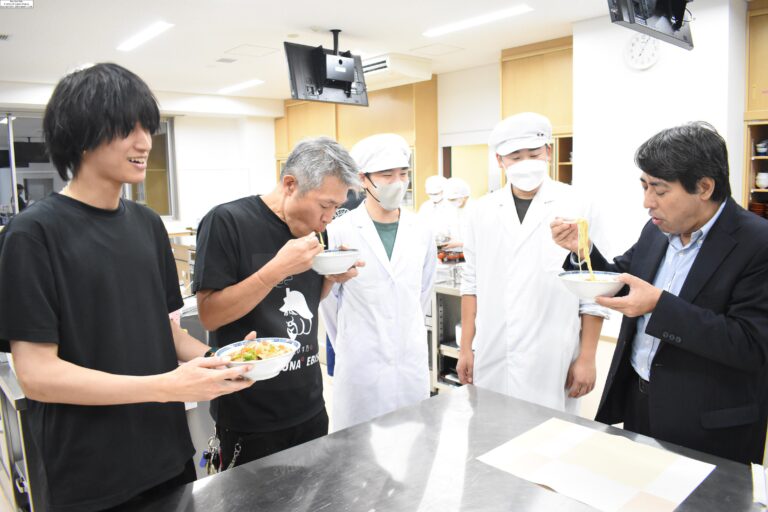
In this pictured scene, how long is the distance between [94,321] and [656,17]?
3492 millimetres

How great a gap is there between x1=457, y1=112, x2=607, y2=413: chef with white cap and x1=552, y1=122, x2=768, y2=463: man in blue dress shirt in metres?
0.46

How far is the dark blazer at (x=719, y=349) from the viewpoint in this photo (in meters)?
1.33

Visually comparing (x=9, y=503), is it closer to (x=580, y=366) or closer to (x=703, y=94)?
(x=580, y=366)

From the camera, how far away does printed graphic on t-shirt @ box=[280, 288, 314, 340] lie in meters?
1.59

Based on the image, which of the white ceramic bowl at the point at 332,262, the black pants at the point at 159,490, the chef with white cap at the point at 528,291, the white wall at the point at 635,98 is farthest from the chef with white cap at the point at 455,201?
the black pants at the point at 159,490

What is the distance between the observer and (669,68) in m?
4.73

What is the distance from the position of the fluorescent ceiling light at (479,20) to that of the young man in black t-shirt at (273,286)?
3.94 metres

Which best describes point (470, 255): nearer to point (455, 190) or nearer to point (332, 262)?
point (332, 262)

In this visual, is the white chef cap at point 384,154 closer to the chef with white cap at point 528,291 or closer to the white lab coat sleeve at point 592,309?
the chef with white cap at point 528,291

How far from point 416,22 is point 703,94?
259 centimetres

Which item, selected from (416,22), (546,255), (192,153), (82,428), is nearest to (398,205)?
(546,255)

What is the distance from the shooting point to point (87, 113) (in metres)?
1.06

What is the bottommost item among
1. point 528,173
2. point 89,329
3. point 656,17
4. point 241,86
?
point 89,329

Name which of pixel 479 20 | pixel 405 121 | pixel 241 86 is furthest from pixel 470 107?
pixel 241 86
